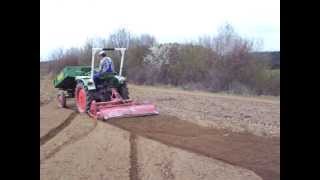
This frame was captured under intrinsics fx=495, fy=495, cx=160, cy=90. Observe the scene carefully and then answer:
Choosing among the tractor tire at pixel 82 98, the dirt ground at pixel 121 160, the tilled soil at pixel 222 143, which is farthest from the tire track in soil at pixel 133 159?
the tractor tire at pixel 82 98

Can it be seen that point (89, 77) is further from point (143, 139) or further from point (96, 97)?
point (143, 139)

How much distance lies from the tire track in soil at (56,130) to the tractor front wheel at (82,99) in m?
0.17

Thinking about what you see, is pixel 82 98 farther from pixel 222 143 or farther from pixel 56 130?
pixel 222 143

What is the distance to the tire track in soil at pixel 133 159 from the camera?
4638 mm

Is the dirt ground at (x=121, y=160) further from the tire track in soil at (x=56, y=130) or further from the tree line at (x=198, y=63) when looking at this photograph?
the tree line at (x=198, y=63)

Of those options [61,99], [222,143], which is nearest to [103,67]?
[61,99]

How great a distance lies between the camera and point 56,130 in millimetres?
5301

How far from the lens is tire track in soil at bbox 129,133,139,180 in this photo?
464 cm

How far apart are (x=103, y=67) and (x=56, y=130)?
102 cm

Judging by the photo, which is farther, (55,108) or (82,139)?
(55,108)

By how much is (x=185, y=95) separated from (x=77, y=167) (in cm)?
167

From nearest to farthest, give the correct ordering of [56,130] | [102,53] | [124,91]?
[56,130], [102,53], [124,91]
